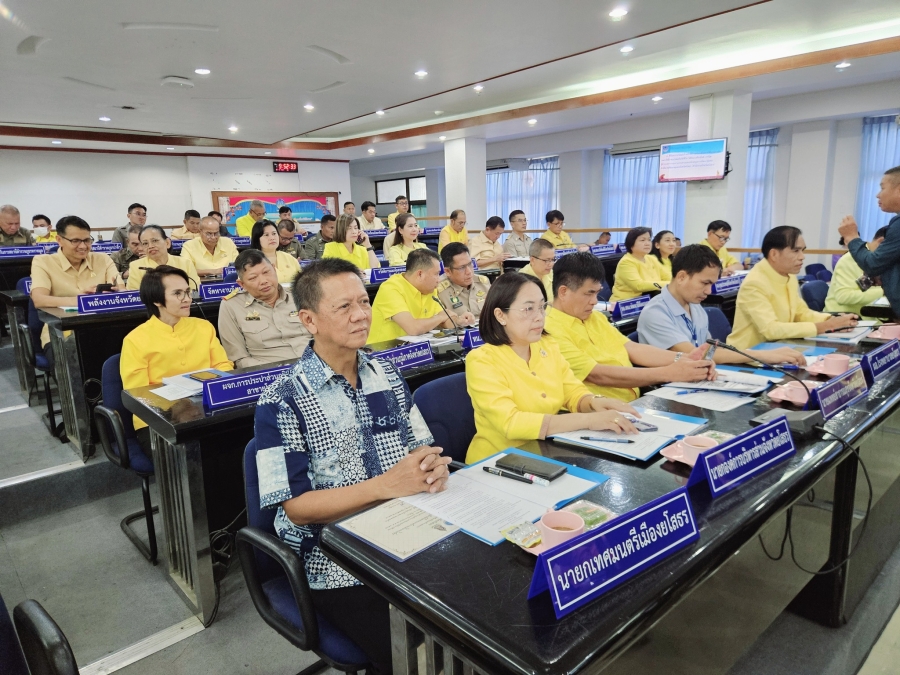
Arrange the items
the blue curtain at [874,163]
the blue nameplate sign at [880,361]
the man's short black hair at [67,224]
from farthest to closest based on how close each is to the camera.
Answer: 1. the blue curtain at [874,163]
2. the man's short black hair at [67,224]
3. the blue nameplate sign at [880,361]

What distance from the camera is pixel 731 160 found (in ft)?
23.2

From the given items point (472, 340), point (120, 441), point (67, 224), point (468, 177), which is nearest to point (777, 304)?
point (472, 340)

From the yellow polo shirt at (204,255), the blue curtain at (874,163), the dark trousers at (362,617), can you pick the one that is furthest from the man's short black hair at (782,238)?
the blue curtain at (874,163)

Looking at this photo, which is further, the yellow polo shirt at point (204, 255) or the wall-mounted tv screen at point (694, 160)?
the wall-mounted tv screen at point (694, 160)

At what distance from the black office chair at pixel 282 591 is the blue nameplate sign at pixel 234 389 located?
0.50m

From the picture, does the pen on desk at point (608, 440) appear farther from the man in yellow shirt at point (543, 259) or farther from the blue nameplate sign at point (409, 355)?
the man in yellow shirt at point (543, 259)

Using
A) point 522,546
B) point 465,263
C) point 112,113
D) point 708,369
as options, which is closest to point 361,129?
point 112,113

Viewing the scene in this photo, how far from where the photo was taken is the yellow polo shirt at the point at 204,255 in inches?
197

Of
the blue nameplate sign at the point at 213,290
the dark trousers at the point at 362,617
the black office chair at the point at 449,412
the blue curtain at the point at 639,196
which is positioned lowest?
the dark trousers at the point at 362,617

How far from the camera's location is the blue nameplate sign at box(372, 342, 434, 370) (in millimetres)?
2162

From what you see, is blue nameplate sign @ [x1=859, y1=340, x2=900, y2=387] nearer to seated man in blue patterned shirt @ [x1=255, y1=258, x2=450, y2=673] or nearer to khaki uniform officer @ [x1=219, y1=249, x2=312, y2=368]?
seated man in blue patterned shirt @ [x1=255, y1=258, x2=450, y2=673]

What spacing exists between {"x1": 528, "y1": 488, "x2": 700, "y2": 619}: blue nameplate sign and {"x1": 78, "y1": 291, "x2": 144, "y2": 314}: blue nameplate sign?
8.66 feet

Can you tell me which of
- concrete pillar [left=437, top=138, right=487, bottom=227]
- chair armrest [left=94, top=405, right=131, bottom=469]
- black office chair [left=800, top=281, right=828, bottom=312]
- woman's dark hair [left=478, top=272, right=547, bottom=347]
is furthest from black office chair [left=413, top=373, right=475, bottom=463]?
concrete pillar [left=437, top=138, right=487, bottom=227]

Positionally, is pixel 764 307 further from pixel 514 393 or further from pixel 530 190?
pixel 530 190
